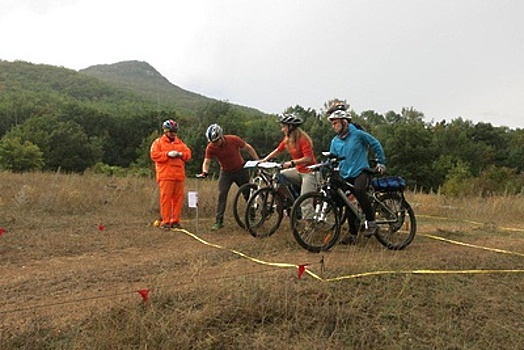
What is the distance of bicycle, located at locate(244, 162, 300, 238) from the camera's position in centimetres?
707

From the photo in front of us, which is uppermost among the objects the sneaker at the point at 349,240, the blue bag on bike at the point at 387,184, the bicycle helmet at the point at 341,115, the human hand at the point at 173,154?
the bicycle helmet at the point at 341,115

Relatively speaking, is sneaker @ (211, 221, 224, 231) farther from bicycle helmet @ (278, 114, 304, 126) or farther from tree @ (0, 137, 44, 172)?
tree @ (0, 137, 44, 172)

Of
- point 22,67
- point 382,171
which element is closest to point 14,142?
point 382,171

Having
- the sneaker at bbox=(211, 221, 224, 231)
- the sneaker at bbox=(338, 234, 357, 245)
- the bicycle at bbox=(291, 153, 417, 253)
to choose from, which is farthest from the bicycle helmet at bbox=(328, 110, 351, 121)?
the sneaker at bbox=(211, 221, 224, 231)

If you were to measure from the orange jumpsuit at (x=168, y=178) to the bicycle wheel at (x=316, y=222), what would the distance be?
2.93 m

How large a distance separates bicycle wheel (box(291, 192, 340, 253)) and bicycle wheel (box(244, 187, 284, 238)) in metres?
1.10

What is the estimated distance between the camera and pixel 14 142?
44469 mm

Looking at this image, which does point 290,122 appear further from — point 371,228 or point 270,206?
point 371,228

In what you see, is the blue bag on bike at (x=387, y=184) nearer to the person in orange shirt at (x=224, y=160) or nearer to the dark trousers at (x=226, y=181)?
the person in orange shirt at (x=224, y=160)

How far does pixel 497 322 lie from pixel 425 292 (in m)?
0.66

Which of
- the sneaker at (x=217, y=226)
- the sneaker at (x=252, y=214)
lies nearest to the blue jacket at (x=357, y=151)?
the sneaker at (x=252, y=214)

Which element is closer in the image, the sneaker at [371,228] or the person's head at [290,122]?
the sneaker at [371,228]

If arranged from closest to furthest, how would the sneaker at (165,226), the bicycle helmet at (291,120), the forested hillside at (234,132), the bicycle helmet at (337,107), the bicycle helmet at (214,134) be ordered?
the bicycle helmet at (337,107) < the bicycle helmet at (291,120) < the bicycle helmet at (214,134) < the sneaker at (165,226) < the forested hillside at (234,132)

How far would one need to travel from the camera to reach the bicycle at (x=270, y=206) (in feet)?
23.2
